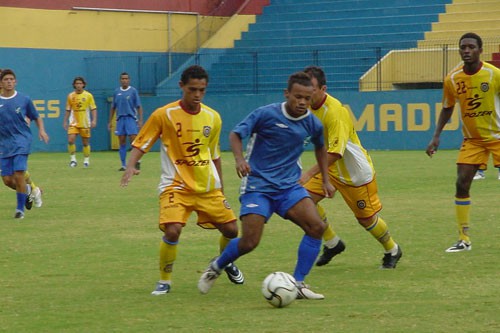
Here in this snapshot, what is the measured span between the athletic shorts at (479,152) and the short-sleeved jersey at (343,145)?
1460mm

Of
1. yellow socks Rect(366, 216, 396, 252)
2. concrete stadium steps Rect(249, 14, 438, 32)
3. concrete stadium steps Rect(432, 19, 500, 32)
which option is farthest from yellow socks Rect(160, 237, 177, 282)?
concrete stadium steps Rect(249, 14, 438, 32)

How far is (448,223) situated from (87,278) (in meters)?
5.78

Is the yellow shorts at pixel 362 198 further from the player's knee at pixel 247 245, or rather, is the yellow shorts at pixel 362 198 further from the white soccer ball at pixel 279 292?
the white soccer ball at pixel 279 292

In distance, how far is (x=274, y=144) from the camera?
28.8 ft

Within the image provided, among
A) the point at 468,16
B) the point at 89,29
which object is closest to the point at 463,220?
the point at 468,16

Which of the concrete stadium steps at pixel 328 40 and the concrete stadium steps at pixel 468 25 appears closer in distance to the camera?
the concrete stadium steps at pixel 468 25

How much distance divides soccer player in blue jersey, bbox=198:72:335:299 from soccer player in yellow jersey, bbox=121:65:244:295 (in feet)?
1.43

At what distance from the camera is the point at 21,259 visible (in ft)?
37.3

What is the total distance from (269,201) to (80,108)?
20720 mm

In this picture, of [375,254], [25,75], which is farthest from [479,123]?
[25,75]

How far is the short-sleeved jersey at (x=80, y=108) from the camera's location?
2866 centimetres

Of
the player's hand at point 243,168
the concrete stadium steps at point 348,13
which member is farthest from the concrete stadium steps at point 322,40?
the player's hand at point 243,168

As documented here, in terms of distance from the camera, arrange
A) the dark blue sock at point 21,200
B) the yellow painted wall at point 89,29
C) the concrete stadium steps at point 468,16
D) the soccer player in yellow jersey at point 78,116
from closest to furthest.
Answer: the dark blue sock at point 21,200 < the soccer player in yellow jersey at point 78,116 < the concrete stadium steps at point 468,16 < the yellow painted wall at point 89,29

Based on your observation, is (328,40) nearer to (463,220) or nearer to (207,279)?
(463,220)
